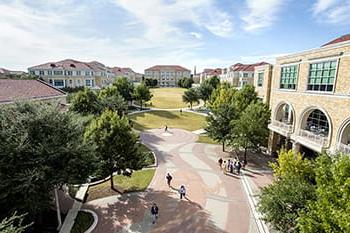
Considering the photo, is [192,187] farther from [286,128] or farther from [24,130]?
[24,130]

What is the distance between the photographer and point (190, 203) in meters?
17.8

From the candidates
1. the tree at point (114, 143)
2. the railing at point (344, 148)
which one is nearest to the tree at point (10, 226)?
the tree at point (114, 143)

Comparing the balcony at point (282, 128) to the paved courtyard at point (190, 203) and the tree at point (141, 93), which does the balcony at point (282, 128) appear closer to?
the paved courtyard at point (190, 203)

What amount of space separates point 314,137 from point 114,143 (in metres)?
17.4

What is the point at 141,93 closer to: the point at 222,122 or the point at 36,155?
the point at 222,122

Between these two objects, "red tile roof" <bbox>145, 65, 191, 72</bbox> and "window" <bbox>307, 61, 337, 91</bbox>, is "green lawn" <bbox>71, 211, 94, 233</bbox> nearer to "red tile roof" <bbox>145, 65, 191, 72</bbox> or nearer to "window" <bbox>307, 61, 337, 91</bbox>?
"window" <bbox>307, 61, 337, 91</bbox>

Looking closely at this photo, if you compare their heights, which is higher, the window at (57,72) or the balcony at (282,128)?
the window at (57,72)

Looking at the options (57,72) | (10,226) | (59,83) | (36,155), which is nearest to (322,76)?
(36,155)

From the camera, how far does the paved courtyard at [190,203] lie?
1500cm

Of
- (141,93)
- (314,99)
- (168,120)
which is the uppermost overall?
(314,99)

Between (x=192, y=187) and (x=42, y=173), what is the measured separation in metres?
12.5

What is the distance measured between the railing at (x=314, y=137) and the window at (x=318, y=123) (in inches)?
54.1

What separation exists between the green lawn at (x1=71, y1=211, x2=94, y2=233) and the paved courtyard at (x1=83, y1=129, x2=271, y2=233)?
646 mm

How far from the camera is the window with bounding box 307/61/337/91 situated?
18.3 m
